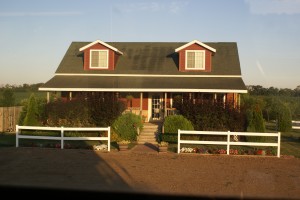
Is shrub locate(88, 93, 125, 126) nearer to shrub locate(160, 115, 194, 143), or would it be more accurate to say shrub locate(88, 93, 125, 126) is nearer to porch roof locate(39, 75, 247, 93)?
porch roof locate(39, 75, 247, 93)

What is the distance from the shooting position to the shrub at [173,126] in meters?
19.8

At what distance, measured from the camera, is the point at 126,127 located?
20.6 metres

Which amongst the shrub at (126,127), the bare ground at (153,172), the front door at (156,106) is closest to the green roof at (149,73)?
the front door at (156,106)

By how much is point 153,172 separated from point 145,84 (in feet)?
45.5

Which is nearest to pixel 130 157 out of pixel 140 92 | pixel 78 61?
pixel 140 92

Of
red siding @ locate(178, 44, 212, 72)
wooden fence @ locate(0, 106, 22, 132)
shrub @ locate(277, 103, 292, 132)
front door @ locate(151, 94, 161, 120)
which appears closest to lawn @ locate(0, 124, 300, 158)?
wooden fence @ locate(0, 106, 22, 132)

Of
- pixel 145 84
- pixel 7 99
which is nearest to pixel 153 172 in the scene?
pixel 145 84

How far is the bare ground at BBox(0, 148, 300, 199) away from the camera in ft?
31.9

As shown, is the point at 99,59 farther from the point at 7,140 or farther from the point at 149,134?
the point at 7,140

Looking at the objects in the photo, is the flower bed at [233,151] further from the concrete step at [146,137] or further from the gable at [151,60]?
the gable at [151,60]

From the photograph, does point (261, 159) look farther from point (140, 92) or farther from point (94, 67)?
point (94, 67)

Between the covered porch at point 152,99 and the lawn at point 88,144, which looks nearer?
the lawn at point 88,144

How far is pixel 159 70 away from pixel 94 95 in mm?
6969

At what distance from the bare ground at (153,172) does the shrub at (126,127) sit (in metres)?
4.13
